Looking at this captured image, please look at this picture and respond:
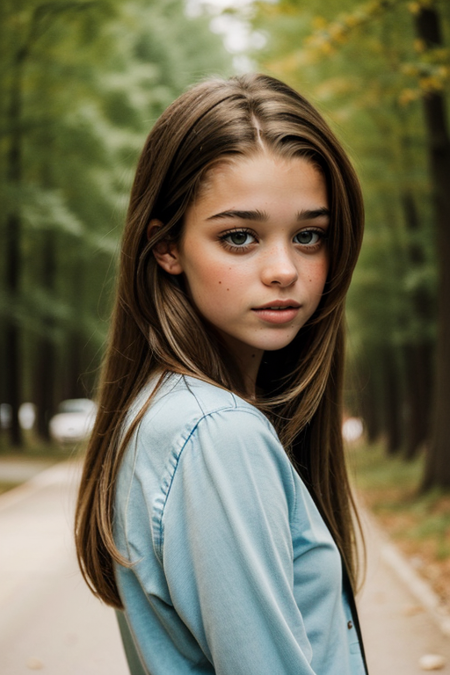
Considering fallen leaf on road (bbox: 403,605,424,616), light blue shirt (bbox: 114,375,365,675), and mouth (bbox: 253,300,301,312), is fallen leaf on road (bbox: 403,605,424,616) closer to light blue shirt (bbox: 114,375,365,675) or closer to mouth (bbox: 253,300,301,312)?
light blue shirt (bbox: 114,375,365,675)

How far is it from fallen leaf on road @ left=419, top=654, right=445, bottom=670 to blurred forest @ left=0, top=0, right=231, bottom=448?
983 cm

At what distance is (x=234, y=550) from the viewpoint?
4.35 ft

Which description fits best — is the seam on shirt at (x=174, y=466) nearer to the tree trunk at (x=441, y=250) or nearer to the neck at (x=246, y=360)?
the neck at (x=246, y=360)

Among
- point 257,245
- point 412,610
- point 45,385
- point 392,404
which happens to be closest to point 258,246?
point 257,245

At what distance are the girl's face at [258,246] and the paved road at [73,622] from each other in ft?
7.90

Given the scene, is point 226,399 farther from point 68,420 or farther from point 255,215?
point 68,420

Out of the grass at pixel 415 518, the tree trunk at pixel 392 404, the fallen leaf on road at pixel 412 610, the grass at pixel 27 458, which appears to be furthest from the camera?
the tree trunk at pixel 392 404

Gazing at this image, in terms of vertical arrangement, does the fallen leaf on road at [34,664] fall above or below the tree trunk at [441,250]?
below

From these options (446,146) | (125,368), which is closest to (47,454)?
(446,146)

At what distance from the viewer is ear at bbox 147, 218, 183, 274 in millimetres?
1736

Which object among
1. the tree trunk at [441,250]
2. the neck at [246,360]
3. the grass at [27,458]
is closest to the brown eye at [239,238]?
the neck at [246,360]

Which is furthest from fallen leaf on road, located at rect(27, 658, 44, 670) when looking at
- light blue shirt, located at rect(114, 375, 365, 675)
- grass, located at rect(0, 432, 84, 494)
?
grass, located at rect(0, 432, 84, 494)

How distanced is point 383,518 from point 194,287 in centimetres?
1122

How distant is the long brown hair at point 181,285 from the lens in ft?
5.37
